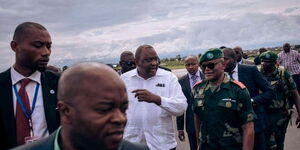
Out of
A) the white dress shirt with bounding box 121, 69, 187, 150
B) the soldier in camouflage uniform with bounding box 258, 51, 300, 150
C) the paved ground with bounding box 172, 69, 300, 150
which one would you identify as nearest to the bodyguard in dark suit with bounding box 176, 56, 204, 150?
the soldier in camouflage uniform with bounding box 258, 51, 300, 150

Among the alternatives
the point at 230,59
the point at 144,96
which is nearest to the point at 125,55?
the point at 230,59

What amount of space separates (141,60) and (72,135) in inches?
97.3

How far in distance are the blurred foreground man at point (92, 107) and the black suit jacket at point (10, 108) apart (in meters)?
1.20

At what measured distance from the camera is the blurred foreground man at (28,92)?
2963 millimetres

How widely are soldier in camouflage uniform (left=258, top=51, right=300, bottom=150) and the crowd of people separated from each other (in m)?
0.02

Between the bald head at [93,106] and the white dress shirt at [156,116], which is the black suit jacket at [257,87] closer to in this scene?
the white dress shirt at [156,116]

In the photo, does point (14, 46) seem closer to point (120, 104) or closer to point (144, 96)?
point (144, 96)

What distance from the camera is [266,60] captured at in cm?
596

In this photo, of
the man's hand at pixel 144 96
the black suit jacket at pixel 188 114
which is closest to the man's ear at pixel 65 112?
the man's hand at pixel 144 96

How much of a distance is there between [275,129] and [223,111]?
2554 mm

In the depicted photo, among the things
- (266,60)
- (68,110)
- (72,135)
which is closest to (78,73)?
(68,110)

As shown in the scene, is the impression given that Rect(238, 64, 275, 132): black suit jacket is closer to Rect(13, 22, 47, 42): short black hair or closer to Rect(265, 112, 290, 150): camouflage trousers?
Rect(265, 112, 290, 150): camouflage trousers

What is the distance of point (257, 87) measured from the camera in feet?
17.6

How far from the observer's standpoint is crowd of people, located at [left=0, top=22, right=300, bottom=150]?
1775 mm
